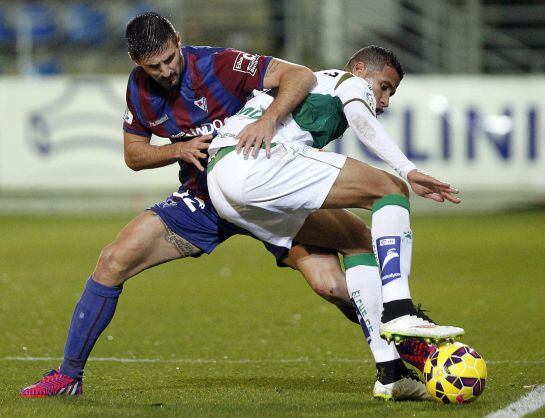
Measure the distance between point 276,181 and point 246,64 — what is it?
0.76m

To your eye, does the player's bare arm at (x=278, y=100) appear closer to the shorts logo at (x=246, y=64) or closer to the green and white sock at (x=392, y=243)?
the shorts logo at (x=246, y=64)

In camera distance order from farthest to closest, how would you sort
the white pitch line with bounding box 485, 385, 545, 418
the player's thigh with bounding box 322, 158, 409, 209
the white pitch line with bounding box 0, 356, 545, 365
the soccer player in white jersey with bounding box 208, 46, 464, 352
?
the white pitch line with bounding box 0, 356, 545, 365 < the player's thigh with bounding box 322, 158, 409, 209 < the soccer player in white jersey with bounding box 208, 46, 464, 352 < the white pitch line with bounding box 485, 385, 545, 418

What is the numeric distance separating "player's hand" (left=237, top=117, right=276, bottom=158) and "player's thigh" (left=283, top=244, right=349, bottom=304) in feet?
2.41

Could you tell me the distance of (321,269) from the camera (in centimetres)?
573

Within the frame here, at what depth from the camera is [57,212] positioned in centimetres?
1966

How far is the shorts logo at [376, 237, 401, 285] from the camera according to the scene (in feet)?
16.8

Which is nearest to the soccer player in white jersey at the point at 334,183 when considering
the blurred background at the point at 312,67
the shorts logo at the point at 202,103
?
the shorts logo at the point at 202,103

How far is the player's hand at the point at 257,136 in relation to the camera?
525 cm

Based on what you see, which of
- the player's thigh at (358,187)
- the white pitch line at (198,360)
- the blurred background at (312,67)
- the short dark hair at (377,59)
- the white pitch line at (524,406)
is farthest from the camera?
the blurred background at (312,67)

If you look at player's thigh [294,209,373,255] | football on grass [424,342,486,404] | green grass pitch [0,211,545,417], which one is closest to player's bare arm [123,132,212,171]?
player's thigh [294,209,373,255]

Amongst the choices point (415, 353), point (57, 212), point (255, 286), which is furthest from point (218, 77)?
point (57, 212)

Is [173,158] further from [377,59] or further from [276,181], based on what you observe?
[377,59]

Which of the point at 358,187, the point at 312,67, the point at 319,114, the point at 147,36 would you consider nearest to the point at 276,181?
the point at 358,187

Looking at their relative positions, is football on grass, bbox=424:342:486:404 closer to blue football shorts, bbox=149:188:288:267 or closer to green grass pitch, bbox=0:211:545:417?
green grass pitch, bbox=0:211:545:417
